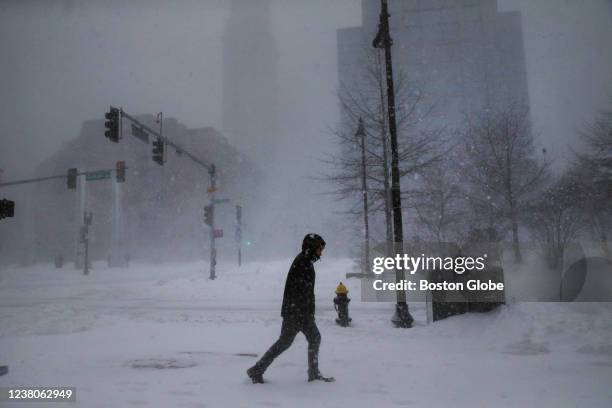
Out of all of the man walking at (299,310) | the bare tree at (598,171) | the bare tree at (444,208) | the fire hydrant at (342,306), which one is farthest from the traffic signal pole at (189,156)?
the bare tree at (598,171)

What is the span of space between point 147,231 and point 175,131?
16343mm

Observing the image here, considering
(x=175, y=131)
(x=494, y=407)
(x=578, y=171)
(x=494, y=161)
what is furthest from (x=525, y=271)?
(x=175, y=131)

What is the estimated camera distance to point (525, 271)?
15.7 meters

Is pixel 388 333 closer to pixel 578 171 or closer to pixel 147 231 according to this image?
pixel 578 171

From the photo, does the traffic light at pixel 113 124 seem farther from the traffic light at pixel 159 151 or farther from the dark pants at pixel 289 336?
the dark pants at pixel 289 336

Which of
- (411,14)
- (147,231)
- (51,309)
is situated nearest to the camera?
(51,309)

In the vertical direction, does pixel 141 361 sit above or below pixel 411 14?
below

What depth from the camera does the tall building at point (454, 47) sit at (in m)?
81.9

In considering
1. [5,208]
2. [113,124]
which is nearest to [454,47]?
[113,124]

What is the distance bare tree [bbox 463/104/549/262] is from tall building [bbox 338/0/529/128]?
208 feet

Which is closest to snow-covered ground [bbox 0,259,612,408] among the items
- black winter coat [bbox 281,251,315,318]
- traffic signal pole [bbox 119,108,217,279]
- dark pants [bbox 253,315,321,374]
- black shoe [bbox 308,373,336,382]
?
black shoe [bbox 308,373,336,382]

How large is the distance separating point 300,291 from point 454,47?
304 ft

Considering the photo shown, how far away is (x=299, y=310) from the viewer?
4.82m

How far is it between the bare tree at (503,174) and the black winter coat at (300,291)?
16010 mm
